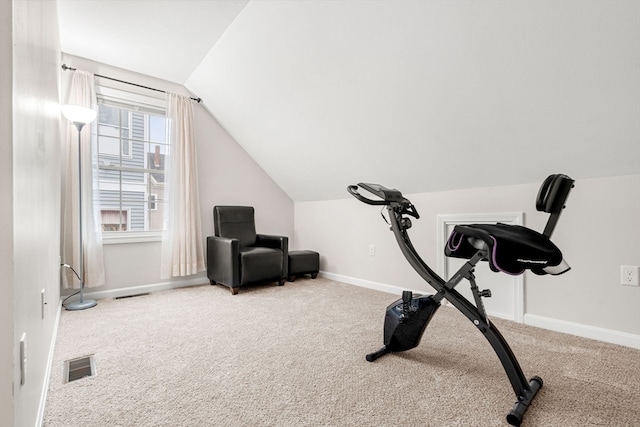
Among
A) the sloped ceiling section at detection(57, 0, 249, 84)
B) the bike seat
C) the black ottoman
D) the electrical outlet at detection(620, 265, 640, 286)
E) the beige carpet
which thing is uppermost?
the sloped ceiling section at detection(57, 0, 249, 84)

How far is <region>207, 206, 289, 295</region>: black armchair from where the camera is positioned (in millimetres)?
3104

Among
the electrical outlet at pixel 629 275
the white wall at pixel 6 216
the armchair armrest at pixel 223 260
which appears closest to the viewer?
the white wall at pixel 6 216

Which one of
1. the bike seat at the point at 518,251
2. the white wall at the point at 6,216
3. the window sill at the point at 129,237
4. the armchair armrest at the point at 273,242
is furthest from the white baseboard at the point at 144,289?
the bike seat at the point at 518,251

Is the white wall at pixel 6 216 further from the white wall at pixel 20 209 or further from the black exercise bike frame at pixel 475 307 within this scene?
the black exercise bike frame at pixel 475 307

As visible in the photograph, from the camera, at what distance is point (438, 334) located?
204 cm

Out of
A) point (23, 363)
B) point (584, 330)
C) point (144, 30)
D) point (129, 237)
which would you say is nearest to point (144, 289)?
point (129, 237)

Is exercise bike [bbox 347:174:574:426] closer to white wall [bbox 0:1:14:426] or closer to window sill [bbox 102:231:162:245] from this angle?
white wall [bbox 0:1:14:426]

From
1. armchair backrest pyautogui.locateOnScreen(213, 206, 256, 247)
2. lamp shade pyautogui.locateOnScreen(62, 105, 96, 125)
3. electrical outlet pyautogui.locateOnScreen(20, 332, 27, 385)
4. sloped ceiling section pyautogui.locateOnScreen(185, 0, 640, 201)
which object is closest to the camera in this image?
electrical outlet pyautogui.locateOnScreen(20, 332, 27, 385)

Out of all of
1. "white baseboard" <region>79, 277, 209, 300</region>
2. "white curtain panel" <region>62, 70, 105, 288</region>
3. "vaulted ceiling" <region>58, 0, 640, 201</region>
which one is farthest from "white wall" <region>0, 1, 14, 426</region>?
"white baseboard" <region>79, 277, 209, 300</region>

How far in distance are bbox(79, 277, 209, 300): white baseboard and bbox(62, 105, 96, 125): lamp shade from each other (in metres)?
1.61

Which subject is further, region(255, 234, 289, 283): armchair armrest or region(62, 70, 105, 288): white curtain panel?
region(255, 234, 289, 283): armchair armrest

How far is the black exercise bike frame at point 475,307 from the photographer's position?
49.4 inches

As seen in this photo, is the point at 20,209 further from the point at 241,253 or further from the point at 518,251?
the point at 241,253

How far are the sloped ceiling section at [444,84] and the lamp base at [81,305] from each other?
240cm
